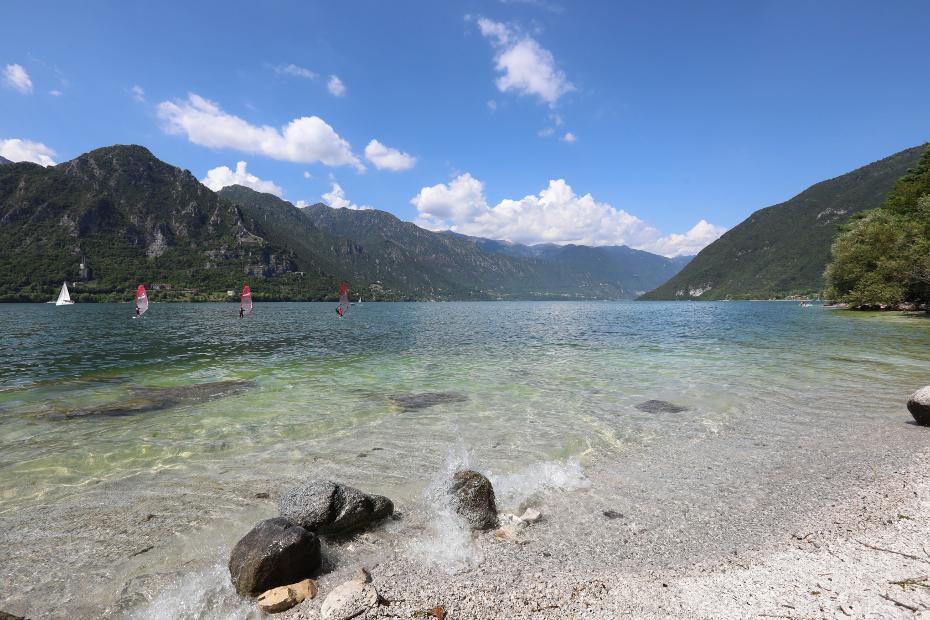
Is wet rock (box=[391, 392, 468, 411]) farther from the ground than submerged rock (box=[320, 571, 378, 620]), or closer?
closer

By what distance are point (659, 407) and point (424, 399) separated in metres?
10.6

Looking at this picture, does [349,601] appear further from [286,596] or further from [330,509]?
[330,509]

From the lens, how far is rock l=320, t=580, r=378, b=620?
5531mm

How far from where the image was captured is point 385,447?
1363 centimetres

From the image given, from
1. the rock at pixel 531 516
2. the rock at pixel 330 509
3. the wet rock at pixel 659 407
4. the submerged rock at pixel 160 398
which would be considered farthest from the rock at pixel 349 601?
the submerged rock at pixel 160 398

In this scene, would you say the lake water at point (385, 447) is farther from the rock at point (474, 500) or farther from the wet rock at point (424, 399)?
the rock at point (474, 500)

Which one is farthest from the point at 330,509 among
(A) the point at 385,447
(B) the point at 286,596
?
(A) the point at 385,447

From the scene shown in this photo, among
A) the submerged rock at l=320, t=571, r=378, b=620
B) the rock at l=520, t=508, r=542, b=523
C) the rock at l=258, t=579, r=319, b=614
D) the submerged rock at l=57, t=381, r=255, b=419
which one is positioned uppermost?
the submerged rock at l=320, t=571, r=378, b=620

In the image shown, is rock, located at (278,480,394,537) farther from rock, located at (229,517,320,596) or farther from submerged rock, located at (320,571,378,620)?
submerged rock, located at (320,571,378,620)

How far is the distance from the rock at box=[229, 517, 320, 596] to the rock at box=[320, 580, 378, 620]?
0.97m

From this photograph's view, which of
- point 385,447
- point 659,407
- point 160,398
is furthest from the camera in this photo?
point 160,398

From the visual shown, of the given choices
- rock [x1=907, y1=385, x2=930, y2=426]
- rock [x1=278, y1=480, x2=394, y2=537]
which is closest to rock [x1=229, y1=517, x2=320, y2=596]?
rock [x1=278, y1=480, x2=394, y2=537]

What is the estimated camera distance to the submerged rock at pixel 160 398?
57.5ft

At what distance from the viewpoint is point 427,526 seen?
848 cm
